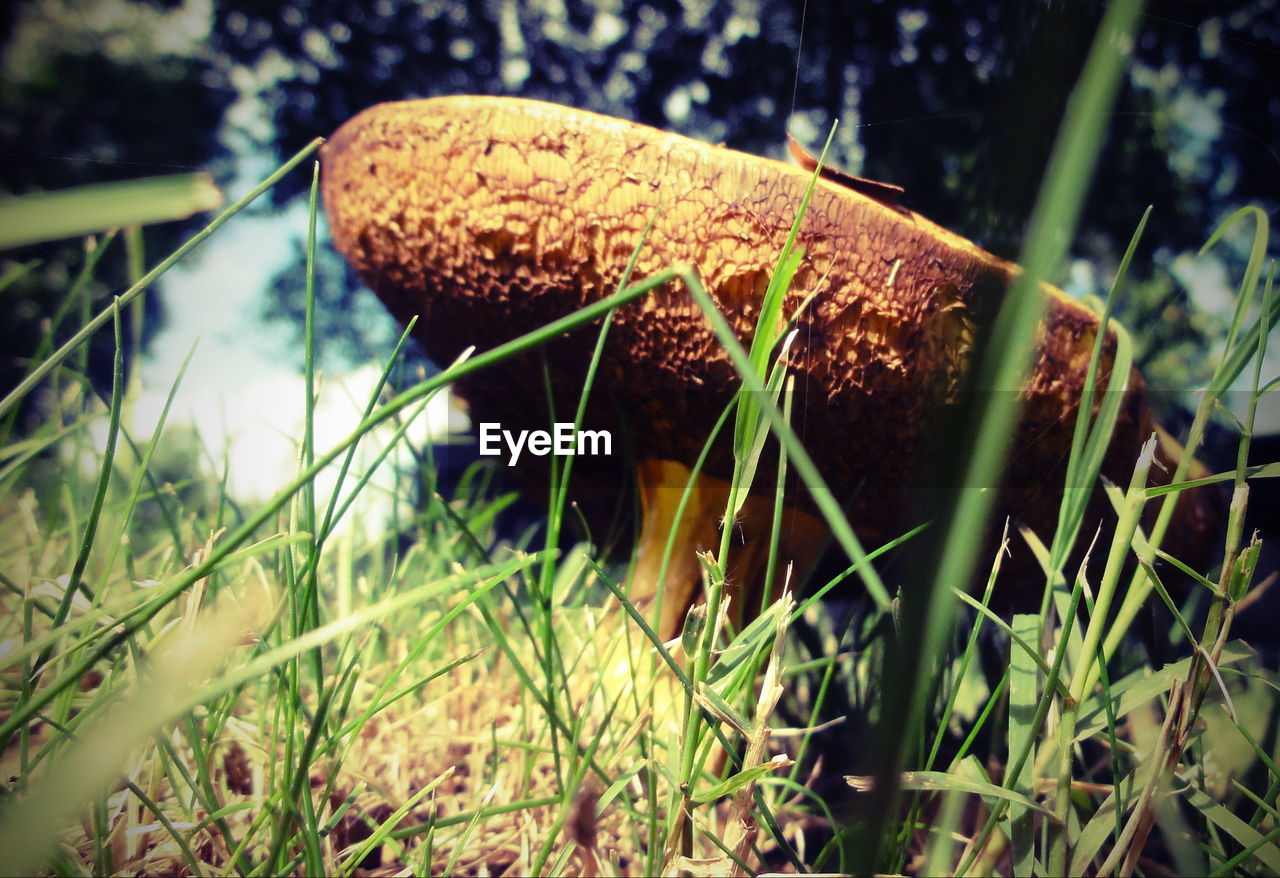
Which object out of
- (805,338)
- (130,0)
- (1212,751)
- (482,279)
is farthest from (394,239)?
(1212,751)

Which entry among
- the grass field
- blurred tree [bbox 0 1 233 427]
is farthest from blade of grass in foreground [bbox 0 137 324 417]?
blurred tree [bbox 0 1 233 427]

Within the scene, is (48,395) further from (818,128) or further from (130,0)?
(818,128)

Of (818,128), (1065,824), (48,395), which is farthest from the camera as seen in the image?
(48,395)

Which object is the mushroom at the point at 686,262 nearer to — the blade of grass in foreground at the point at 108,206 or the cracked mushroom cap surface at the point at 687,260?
the cracked mushroom cap surface at the point at 687,260

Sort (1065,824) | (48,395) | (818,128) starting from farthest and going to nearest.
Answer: (48,395)
(818,128)
(1065,824)

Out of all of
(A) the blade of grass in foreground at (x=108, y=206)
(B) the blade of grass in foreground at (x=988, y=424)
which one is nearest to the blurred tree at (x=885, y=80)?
(B) the blade of grass in foreground at (x=988, y=424)

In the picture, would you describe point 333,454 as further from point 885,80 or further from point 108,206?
point 885,80
